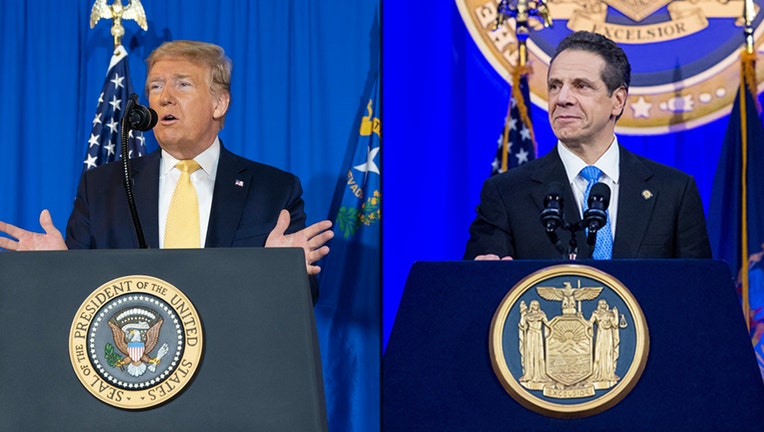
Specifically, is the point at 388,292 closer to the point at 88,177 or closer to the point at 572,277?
the point at 88,177

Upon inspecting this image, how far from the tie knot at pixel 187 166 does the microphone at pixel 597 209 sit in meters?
1.45

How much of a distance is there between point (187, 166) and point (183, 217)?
0.22 meters

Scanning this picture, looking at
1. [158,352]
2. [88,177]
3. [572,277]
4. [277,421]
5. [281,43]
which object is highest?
[281,43]

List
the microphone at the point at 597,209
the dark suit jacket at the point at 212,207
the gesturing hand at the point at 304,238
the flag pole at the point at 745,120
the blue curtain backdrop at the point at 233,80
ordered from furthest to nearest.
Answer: the blue curtain backdrop at the point at 233,80 < the flag pole at the point at 745,120 < the dark suit jacket at the point at 212,207 < the gesturing hand at the point at 304,238 < the microphone at the point at 597,209

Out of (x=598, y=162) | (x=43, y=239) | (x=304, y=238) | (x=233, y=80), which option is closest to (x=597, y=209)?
(x=304, y=238)

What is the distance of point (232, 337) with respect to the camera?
5.82 feet

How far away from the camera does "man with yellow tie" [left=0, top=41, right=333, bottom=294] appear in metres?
3.02

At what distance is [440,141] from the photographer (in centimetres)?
437

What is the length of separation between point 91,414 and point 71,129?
9.79 ft

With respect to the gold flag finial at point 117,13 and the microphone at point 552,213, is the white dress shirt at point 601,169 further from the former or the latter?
the gold flag finial at point 117,13

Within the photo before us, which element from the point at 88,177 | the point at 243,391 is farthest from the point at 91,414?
the point at 88,177

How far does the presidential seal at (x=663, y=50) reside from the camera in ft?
14.2

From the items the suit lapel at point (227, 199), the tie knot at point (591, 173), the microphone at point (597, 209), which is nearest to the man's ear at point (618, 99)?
the tie knot at point (591, 173)

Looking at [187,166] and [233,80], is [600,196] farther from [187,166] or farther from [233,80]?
[233,80]
